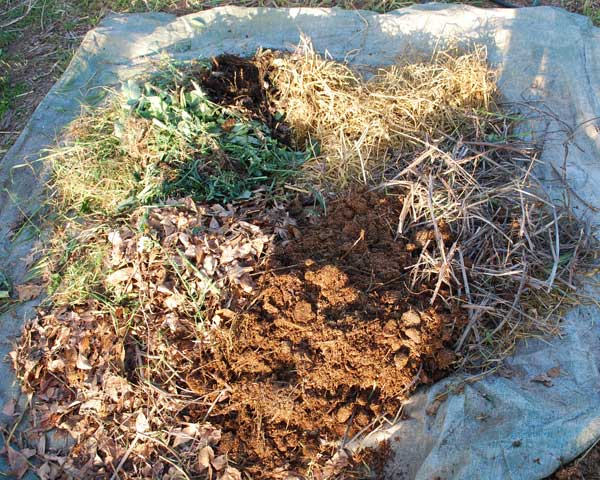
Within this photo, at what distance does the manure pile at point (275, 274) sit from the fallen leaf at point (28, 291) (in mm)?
139

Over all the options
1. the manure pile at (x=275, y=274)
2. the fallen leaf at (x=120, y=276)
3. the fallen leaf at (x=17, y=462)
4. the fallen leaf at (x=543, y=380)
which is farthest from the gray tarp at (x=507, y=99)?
the fallen leaf at (x=120, y=276)

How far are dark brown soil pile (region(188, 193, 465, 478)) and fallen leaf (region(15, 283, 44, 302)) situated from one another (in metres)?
1.09

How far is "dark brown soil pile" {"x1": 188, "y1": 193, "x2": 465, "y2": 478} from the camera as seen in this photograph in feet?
7.75

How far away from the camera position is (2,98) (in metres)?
4.53

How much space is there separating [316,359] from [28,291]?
1.69 meters

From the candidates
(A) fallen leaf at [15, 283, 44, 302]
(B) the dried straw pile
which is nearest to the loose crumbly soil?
(B) the dried straw pile

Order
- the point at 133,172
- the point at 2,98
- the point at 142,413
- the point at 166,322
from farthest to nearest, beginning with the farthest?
the point at 2,98 < the point at 133,172 < the point at 166,322 < the point at 142,413

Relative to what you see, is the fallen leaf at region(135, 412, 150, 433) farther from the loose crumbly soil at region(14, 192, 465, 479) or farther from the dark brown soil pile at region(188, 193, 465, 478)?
the dark brown soil pile at region(188, 193, 465, 478)

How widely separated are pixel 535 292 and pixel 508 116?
128cm

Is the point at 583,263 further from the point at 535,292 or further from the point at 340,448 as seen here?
the point at 340,448

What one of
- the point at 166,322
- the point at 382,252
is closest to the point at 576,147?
the point at 382,252

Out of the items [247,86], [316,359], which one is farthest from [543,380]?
[247,86]

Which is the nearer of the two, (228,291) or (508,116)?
(228,291)

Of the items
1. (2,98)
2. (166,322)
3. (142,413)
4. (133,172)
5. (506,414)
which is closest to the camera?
(506,414)
